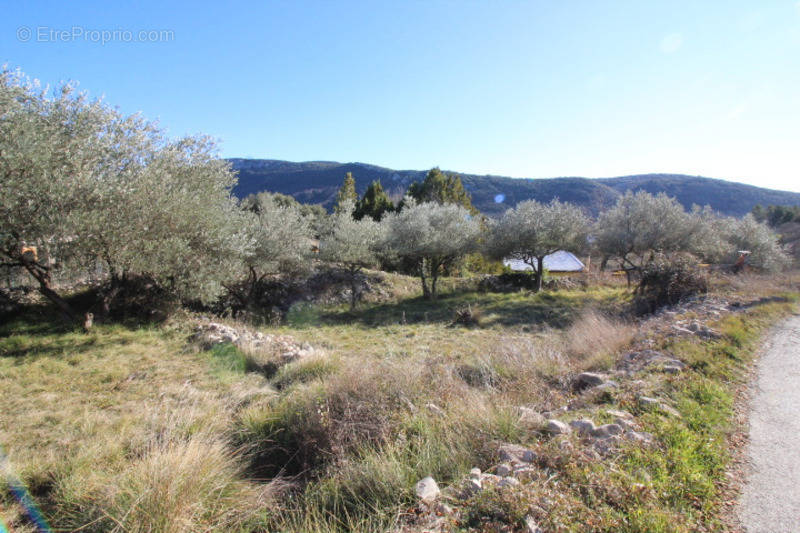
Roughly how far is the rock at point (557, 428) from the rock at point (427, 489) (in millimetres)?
1415

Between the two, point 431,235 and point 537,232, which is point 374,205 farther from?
Answer: point 537,232

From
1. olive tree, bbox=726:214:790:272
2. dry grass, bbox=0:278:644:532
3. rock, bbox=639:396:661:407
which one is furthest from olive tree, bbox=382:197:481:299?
olive tree, bbox=726:214:790:272

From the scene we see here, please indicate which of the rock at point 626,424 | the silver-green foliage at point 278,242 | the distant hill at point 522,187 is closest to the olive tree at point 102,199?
the silver-green foliage at point 278,242

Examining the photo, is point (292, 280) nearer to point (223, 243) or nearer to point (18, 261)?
point (223, 243)

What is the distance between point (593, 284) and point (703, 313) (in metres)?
15.4

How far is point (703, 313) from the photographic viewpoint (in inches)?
352

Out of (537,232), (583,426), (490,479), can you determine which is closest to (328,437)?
(490,479)

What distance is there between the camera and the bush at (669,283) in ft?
Answer: 43.2

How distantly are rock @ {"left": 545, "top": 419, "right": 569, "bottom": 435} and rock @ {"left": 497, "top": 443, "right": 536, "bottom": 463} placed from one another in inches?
17.1

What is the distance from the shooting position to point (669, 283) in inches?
535

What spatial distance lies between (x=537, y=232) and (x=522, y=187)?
80784mm

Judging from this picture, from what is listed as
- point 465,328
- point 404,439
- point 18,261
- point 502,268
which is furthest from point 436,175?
point 404,439

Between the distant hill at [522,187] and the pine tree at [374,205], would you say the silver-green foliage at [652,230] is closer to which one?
the pine tree at [374,205]

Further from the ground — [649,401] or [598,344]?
[649,401]
